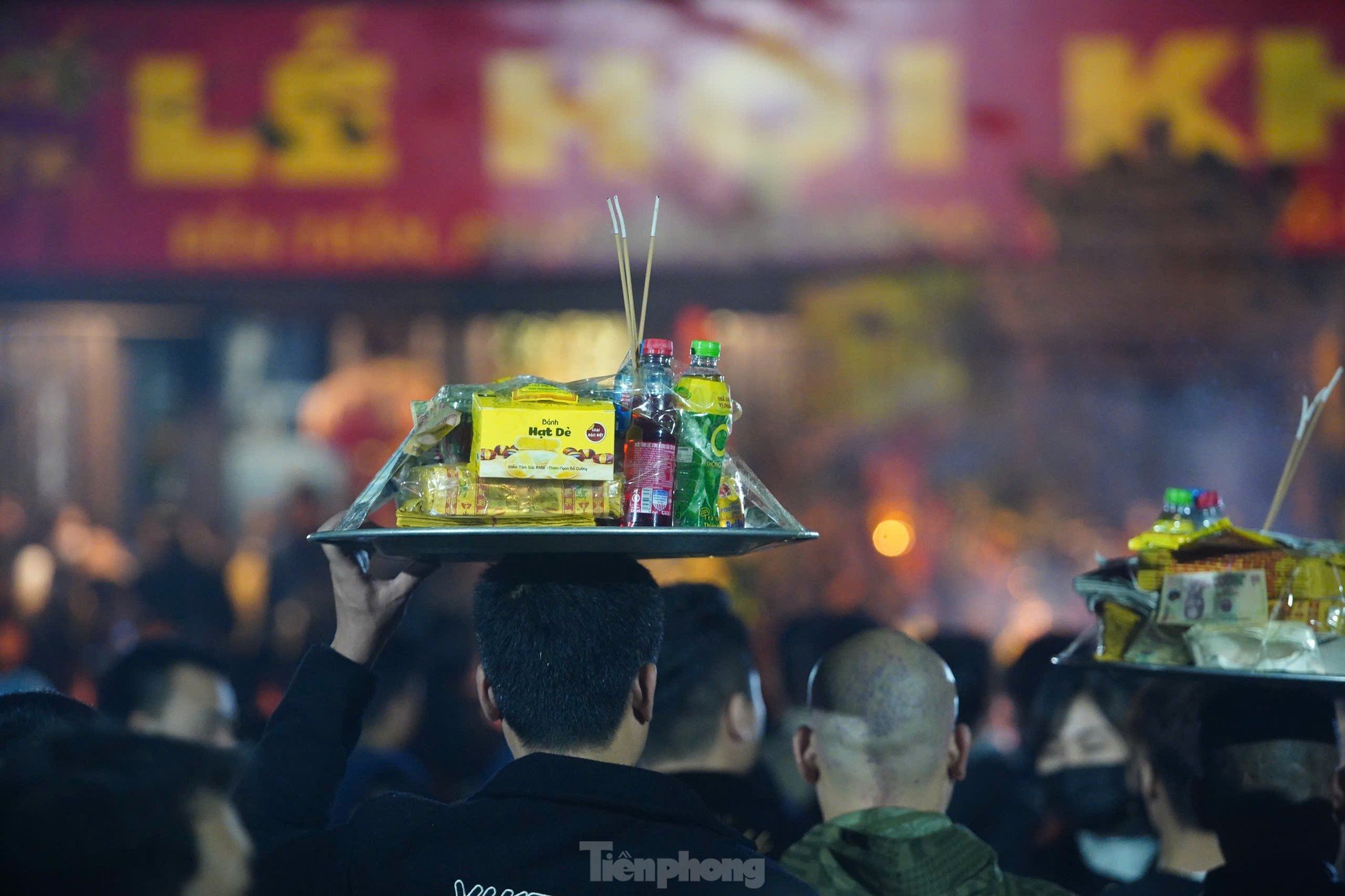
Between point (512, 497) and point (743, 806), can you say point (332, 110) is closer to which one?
point (743, 806)

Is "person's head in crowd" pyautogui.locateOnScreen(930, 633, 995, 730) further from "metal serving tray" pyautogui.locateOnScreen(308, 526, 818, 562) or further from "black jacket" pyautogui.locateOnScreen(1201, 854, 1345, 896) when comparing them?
"metal serving tray" pyautogui.locateOnScreen(308, 526, 818, 562)

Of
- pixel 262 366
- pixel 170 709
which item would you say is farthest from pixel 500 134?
pixel 170 709

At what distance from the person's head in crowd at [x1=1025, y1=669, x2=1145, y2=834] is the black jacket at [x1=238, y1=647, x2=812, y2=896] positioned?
5.20 ft

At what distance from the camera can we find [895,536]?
27.2 feet

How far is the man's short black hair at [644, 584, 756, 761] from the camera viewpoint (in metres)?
2.46

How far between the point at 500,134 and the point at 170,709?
5.55m

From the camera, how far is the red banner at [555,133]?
304 inches

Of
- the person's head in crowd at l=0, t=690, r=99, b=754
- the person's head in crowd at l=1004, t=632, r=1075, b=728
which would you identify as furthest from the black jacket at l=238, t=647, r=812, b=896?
the person's head in crowd at l=1004, t=632, r=1075, b=728

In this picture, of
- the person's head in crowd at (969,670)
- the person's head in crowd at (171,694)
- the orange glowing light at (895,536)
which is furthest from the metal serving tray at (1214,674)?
the orange glowing light at (895,536)

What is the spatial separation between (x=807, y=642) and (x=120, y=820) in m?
2.48

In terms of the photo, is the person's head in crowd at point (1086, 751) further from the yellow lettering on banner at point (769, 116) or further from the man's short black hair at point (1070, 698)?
the yellow lettering on banner at point (769, 116)

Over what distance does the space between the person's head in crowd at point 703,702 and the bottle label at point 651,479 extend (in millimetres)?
809

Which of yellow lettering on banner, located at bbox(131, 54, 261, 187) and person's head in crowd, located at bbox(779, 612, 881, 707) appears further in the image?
yellow lettering on banner, located at bbox(131, 54, 261, 187)

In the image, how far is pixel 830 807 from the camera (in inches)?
82.1
